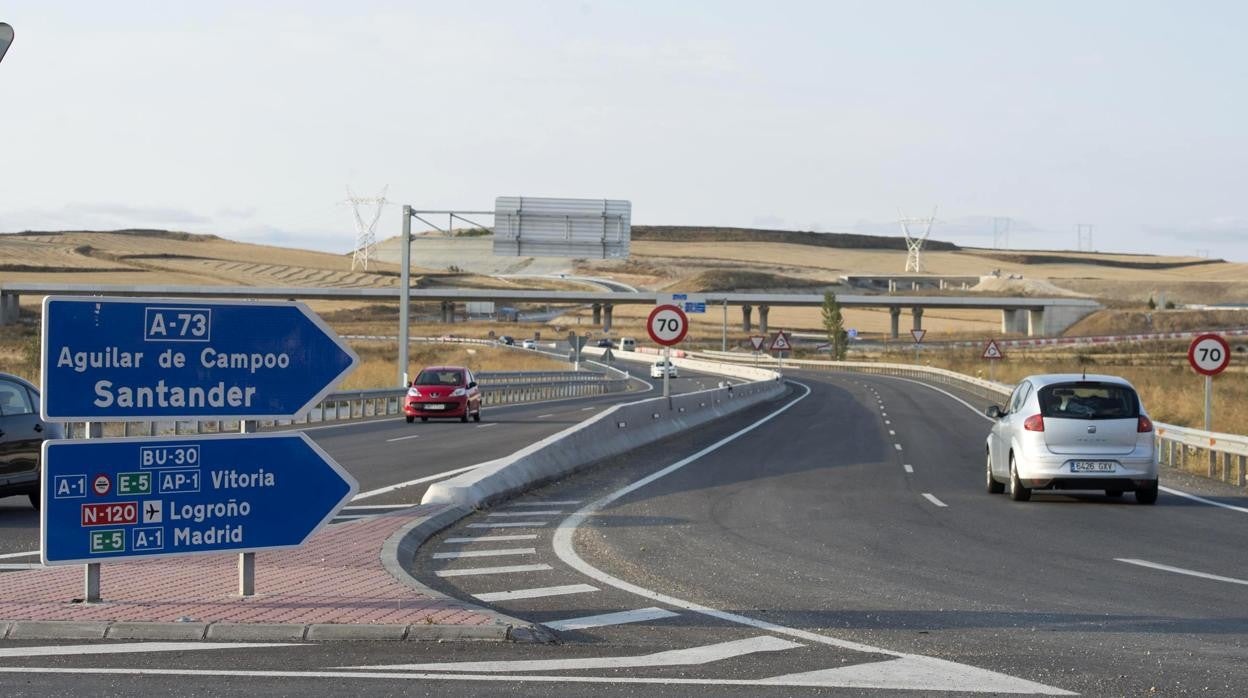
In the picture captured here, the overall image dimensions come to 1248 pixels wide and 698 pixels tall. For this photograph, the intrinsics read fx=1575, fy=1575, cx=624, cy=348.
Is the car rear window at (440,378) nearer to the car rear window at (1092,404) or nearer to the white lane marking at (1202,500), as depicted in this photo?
the white lane marking at (1202,500)

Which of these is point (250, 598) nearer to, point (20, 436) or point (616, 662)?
point (616, 662)

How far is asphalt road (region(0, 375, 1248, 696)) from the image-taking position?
859 centimetres

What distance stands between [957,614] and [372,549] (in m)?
5.01

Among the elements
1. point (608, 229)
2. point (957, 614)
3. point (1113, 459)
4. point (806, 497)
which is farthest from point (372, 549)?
point (608, 229)

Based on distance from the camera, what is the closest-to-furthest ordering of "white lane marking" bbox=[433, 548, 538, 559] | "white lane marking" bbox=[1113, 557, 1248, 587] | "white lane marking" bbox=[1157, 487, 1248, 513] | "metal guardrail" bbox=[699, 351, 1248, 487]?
1. "white lane marking" bbox=[1113, 557, 1248, 587]
2. "white lane marking" bbox=[433, 548, 538, 559]
3. "white lane marking" bbox=[1157, 487, 1248, 513]
4. "metal guardrail" bbox=[699, 351, 1248, 487]

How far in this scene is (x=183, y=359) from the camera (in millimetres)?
10836

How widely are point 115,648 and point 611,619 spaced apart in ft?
10.4

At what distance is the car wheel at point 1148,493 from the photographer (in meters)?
20.0

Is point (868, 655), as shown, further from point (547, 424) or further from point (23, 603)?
point (547, 424)

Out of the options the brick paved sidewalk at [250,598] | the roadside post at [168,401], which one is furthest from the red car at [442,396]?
the roadside post at [168,401]

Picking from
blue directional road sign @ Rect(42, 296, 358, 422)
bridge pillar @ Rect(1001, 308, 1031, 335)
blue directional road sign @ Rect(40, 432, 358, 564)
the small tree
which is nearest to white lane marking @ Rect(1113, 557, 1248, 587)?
blue directional road sign @ Rect(40, 432, 358, 564)

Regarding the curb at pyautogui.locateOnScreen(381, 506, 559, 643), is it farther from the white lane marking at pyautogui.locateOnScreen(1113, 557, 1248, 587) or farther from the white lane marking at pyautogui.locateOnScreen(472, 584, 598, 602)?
the white lane marking at pyautogui.locateOnScreen(1113, 557, 1248, 587)

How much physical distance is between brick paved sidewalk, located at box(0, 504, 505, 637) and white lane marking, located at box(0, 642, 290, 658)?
1.01 feet

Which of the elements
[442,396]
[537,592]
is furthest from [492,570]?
[442,396]
